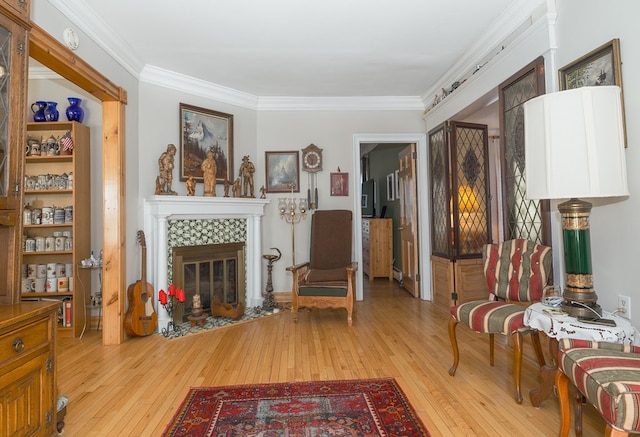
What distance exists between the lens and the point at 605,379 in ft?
4.03

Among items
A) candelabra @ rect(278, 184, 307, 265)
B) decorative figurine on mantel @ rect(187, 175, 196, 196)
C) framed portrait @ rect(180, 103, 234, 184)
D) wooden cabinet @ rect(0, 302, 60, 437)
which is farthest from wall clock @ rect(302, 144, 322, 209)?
wooden cabinet @ rect(0, 302, 60, 437)

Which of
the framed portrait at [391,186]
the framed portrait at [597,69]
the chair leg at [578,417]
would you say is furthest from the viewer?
the framed portrait at [391,186]

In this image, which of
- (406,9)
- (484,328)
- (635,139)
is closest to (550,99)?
(635,139)

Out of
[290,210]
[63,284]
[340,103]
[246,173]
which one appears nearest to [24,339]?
[63,284]

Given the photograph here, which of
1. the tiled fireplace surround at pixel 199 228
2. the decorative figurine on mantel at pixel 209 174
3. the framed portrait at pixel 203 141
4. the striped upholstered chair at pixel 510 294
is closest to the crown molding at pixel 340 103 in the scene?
the framed portrait at pixel 203 141

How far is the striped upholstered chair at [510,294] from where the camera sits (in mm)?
2008

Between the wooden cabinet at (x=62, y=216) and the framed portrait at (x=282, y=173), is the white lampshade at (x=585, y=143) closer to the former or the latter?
the framed portrait at (x=282, y=173)

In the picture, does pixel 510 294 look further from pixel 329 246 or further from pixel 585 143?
pixel 329 246

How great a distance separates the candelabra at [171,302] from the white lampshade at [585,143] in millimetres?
3180

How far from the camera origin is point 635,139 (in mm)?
1797

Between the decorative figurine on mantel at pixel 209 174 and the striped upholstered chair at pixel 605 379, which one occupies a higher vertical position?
the decorative figurine on mantel at pixel 209 174

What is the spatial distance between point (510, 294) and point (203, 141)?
3.48 meters

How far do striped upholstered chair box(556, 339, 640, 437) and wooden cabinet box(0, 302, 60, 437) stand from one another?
7.35 feet

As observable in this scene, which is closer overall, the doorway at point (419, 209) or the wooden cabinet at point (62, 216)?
the wooden cabinet at point (62, 216)
